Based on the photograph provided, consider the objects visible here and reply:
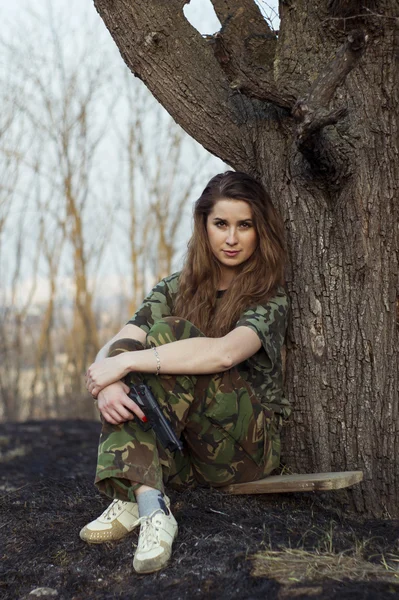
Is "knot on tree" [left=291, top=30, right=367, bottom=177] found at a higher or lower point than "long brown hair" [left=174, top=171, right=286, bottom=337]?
higher

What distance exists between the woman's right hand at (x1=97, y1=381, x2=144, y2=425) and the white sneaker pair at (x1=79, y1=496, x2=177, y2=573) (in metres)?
0.36

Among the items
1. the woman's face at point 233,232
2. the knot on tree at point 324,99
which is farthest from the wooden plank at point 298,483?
the knot on tree at point 324,99

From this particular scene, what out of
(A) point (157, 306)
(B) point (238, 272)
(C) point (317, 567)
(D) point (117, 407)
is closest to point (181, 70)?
(B) point (238, 272)

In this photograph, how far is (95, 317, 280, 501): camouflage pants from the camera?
105 inches

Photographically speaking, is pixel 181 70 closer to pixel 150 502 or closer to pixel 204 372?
pixel 204 372

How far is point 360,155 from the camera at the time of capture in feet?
10.5

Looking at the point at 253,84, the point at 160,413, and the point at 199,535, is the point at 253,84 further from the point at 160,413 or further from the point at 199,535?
the point at 199,535

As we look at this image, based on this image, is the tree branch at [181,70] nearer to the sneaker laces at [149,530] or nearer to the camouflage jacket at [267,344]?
the camouflage jacket at [267,344]

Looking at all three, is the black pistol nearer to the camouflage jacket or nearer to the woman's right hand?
the woman's right hand

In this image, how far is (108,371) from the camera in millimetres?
2766

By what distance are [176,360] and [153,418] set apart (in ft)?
0.79

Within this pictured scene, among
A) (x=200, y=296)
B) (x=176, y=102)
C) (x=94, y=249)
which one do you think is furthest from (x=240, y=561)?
(x=94, y=249)

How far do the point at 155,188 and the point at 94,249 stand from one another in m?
0.97

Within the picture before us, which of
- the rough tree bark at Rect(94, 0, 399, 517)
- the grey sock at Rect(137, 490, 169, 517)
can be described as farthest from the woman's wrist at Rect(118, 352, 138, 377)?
the rough tree bark at Rect(94, 0, 399, 517)
